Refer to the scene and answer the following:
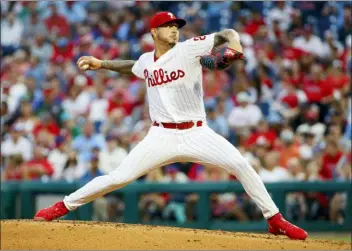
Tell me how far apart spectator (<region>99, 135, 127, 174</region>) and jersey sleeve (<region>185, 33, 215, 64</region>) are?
5.02 m

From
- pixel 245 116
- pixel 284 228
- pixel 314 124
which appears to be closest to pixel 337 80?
pixel 314 124

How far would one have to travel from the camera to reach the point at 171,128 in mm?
6922

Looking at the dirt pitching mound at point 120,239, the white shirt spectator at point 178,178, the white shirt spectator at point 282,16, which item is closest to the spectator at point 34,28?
the white shirt spectator at point 282,16

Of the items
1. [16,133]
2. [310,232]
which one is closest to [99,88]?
[16,133]

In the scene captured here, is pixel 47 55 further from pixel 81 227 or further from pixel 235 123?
pixel 81 227

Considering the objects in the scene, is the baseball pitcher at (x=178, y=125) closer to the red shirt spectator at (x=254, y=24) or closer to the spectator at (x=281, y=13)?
the red shirt spectator at (x=254, y=24)

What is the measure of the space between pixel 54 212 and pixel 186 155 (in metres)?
1.22

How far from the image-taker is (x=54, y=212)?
721cm

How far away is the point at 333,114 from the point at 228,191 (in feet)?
7.06

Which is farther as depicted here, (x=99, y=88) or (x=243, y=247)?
(x=99, y=88)

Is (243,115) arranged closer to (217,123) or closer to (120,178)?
(217,123)

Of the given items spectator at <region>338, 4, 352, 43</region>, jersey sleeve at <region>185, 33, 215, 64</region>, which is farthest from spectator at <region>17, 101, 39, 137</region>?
jersey sleeve at <region>185, 33, 215, 64</region>

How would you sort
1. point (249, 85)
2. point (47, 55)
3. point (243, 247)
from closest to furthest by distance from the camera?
point (243, 247) < point (249, 85) < point (47, 55)

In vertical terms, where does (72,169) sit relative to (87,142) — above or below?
below
